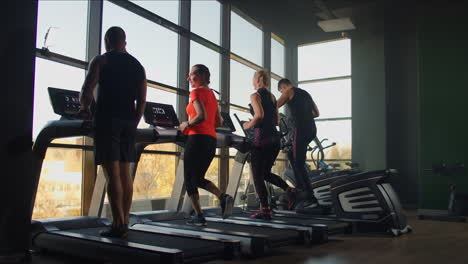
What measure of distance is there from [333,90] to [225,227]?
6136 millimetres

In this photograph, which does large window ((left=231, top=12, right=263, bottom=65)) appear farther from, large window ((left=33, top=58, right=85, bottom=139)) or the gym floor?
the gym floor

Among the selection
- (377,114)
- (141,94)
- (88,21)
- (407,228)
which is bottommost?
(407,228)

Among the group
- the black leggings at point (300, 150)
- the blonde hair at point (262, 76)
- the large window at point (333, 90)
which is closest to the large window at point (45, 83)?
the blonde hair at point (262, 76)

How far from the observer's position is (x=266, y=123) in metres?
3.85

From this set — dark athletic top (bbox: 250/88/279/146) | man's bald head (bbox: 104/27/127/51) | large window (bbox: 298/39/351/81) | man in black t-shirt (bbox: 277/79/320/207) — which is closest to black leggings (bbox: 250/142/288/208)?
dark athletic top (bbox: 250/88/279/146)

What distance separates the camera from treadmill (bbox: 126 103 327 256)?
287cm

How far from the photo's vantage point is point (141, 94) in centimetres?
274

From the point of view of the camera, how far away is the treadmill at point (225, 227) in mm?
2869

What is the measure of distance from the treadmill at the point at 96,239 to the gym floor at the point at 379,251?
0.12 meters

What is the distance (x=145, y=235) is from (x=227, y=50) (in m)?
4.70

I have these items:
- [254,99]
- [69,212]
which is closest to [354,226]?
[254,99]

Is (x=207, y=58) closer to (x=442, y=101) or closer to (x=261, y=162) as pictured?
Result: (x=261, y=162)

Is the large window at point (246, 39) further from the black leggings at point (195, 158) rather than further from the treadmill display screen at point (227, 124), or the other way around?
the black leggings at point (195, 158)

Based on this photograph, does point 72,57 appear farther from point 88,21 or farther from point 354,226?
point 354,226
